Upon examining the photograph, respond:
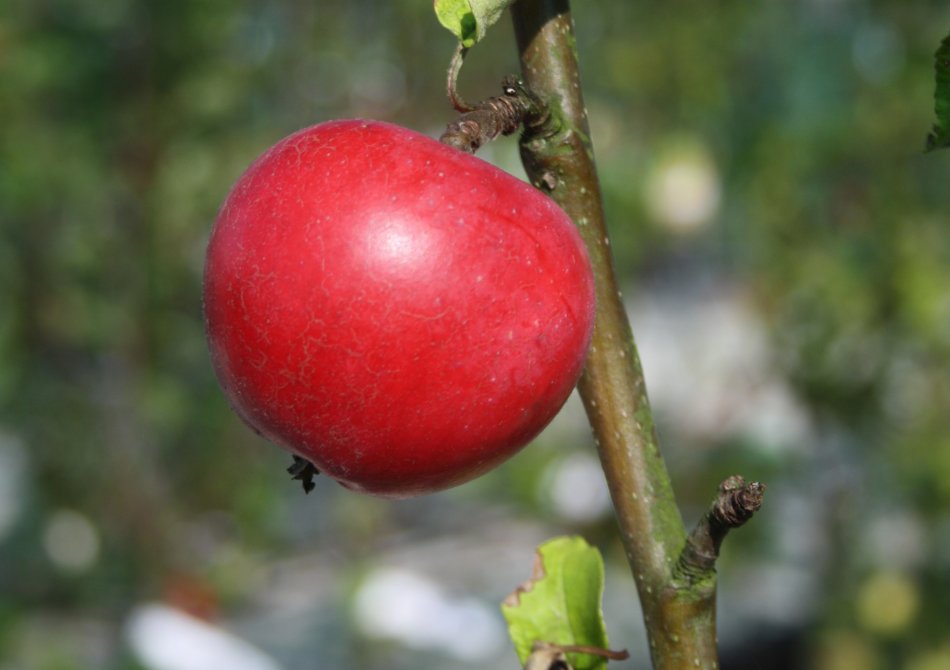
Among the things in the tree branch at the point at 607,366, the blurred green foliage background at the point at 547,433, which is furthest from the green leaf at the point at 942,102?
the blurred green foliage background at the point at 547,433

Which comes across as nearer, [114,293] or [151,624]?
[151,624]

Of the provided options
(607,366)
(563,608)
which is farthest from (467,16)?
(563,608)

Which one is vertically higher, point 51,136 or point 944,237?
point 51,136

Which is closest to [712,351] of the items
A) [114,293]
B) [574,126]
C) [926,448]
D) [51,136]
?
[926,448]

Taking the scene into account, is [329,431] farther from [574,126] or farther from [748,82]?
[748,82]

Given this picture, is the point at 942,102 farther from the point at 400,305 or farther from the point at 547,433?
the point at 547,433

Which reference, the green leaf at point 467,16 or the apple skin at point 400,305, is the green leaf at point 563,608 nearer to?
the apple skin at point 400,305

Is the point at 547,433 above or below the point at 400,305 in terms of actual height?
above
